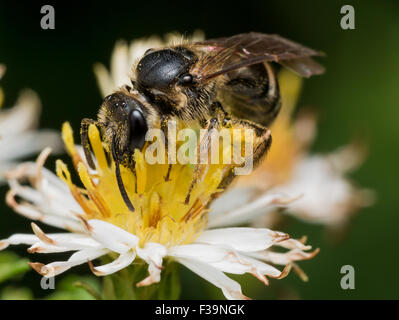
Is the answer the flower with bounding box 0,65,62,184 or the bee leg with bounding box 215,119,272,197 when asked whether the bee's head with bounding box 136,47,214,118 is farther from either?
the flower with bounding box 0,65,62,184

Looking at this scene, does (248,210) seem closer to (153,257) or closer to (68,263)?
(153,257)

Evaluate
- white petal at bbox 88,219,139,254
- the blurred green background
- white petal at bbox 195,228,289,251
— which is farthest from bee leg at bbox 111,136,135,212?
the blurred green background

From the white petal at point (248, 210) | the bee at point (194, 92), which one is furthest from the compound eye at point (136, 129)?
the white petal at point (248, 210)

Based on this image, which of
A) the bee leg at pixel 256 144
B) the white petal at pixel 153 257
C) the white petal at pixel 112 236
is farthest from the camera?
the bee leg at pixel 256 144

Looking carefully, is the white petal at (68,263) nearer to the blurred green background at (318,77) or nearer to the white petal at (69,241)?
the white petal at (69,241)

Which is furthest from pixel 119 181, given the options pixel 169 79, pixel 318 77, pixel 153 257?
pixel 318 77
